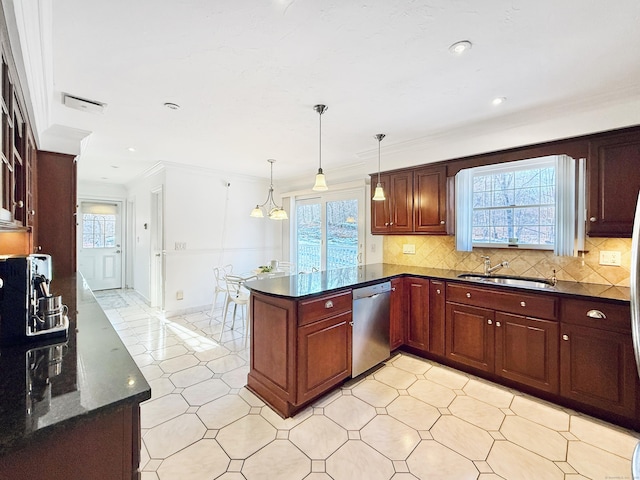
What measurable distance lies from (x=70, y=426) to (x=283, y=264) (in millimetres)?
4476

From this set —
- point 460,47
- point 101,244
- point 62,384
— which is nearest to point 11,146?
point 62,384

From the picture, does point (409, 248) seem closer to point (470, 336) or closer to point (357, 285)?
point (470, 336)

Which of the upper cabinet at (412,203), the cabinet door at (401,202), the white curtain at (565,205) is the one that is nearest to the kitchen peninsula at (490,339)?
the white curtain at (565,205)

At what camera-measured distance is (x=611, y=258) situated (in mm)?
2449

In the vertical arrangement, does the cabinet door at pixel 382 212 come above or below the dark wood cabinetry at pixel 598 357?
above

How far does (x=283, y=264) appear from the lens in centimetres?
520

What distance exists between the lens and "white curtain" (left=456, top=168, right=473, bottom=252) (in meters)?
3.16

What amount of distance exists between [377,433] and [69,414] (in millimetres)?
1810

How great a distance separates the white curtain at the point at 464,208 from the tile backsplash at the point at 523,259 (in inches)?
6.9

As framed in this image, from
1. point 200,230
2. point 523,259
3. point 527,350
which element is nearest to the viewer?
point 527,350

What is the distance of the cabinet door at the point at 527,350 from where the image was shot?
2279 mm

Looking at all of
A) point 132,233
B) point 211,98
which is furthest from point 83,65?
point 132,233

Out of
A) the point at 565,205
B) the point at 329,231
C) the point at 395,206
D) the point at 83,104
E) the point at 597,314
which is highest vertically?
the point at 83,104

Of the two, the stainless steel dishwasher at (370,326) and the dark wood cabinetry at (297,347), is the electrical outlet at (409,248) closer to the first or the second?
the stainless steel dishwasher at (370,326)
